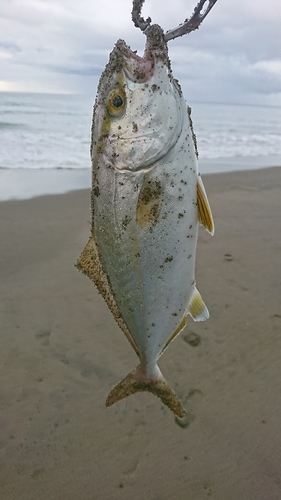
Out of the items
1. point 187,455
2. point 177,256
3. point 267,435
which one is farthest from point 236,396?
point 177,256

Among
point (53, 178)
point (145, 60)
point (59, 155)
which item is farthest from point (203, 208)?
point (59, 155)

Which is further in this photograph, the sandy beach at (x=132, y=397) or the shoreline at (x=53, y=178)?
the shoreline at (x=53, y=178)

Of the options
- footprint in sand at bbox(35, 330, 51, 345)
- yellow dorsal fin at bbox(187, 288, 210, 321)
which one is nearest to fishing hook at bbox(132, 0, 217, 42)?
yellow dorsal fin at bbox(187, 288, 210, 321)

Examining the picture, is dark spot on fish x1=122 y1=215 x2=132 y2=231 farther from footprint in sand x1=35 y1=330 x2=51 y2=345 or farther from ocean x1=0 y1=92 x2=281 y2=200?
ocean x1=0 y1=92 x2=281 y2=200

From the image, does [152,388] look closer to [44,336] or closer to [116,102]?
[116,102]

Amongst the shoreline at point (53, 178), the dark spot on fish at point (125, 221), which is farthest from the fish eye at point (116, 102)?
the shoreline at point (53, 178)

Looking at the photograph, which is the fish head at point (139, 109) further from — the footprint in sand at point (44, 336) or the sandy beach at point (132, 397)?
the footprint in sand at point (44, 336)
